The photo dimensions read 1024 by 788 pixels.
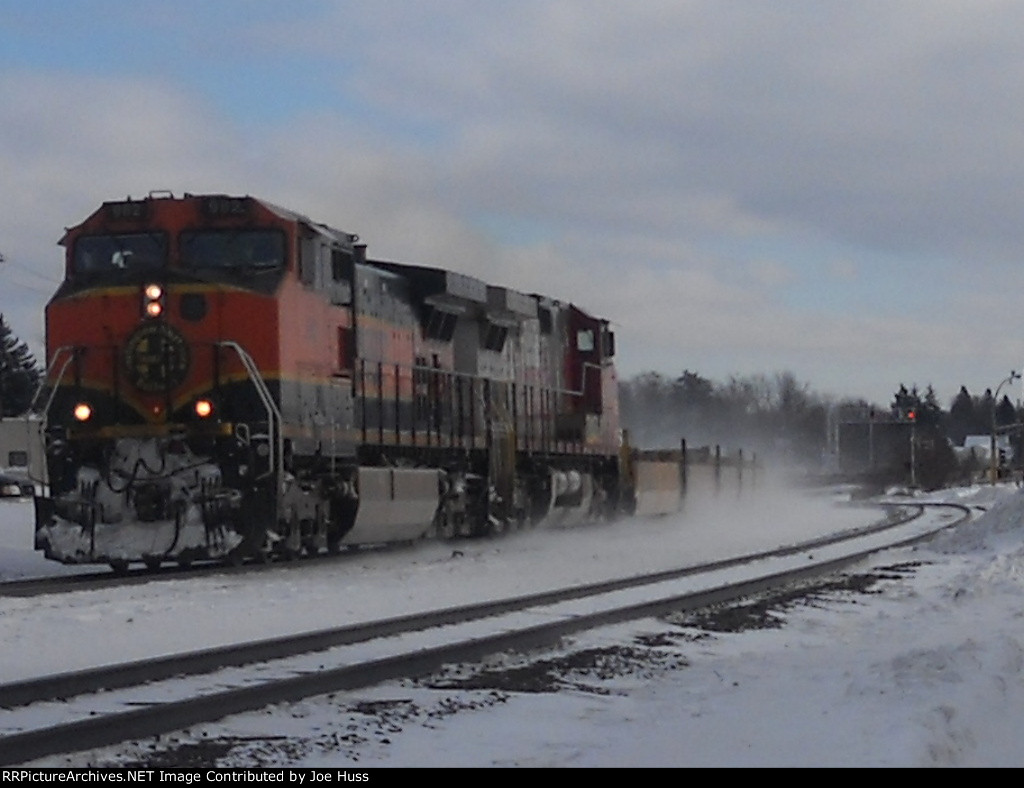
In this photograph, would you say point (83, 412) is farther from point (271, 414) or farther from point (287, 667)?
point (287, 667)

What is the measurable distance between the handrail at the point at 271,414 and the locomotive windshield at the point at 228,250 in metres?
1.04

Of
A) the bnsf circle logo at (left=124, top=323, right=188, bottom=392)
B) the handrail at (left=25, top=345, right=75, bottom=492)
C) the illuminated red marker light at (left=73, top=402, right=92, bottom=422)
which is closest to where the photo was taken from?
the bnsf circle logo at (left=124, top=323, right=188, bottom=392)

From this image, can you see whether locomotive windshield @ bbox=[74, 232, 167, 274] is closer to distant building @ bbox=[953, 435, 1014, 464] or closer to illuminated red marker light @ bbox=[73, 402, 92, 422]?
illuminated red marker light @ bbox=[73, 402, 92, 422]

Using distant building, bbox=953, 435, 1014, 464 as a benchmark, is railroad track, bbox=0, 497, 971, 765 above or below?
below

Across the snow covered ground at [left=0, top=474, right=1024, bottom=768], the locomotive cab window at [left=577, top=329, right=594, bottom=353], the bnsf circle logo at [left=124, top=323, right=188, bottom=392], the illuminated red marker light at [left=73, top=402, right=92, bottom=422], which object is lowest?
the snow covered ground at [left=0, top=474, right=1024, bottom=768]

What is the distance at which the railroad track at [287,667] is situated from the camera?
24.2ft

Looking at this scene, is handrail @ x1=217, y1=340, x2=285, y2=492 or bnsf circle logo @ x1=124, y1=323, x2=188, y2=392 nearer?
handrail @ x1=217, y1=340, x2=285, y2=492

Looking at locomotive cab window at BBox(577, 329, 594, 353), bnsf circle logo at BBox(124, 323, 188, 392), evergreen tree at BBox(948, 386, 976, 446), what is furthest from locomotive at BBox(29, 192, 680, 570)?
evergreen tree at BBox(948, 386, 976, 446)

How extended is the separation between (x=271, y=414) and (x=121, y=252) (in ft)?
9.17

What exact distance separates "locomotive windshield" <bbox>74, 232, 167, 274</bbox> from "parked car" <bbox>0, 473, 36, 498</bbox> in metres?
34.8

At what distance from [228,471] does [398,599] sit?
3422 millimetres

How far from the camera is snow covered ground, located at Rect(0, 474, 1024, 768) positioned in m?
7.00

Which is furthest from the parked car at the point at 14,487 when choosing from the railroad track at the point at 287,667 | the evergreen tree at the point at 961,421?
the evergreen tree at the point at 961,421

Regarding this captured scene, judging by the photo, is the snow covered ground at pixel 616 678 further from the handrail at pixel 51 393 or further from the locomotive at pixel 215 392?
the handrail at pixel 51 393
